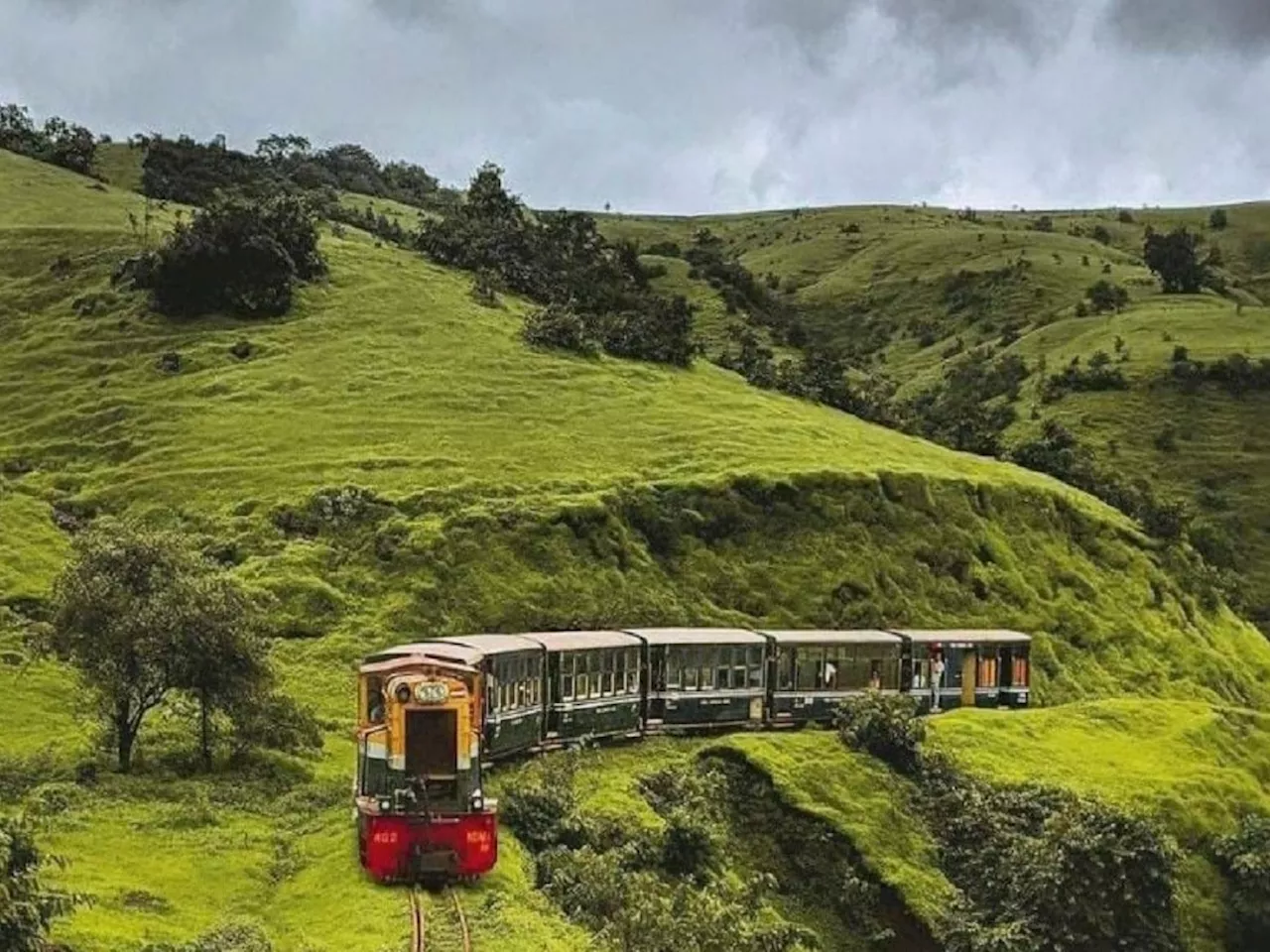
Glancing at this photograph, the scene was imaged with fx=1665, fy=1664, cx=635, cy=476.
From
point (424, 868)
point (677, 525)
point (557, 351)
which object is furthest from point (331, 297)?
point (424, 868)

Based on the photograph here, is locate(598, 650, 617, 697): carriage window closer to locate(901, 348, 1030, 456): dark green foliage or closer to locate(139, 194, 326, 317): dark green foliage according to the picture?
locate(139, 194, 326, 317): dark green foliage

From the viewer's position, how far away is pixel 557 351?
86312 mm

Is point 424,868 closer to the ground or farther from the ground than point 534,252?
closer to the ground

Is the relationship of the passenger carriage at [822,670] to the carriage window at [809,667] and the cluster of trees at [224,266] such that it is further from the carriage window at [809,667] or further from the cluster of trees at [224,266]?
the cluster of trees at [224,266]

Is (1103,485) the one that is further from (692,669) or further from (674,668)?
(674,668)

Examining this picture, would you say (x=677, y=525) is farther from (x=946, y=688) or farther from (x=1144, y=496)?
(x=1144, y=496)

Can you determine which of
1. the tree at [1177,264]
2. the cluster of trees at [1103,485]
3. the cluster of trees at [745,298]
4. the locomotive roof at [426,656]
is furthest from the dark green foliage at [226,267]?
the tree at [1177,264]

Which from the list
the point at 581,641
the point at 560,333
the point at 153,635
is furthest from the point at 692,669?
the point at 560,333

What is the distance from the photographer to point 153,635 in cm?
3903

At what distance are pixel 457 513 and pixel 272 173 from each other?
8963 cm

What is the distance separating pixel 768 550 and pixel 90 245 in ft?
156

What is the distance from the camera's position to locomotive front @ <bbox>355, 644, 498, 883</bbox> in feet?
106

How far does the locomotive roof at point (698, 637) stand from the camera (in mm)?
50062

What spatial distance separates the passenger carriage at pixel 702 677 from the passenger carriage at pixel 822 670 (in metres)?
0.74
